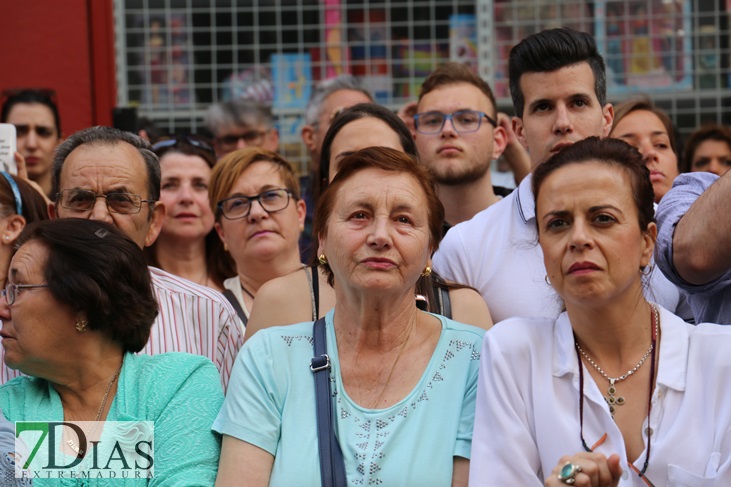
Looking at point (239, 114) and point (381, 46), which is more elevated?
point (381, 46)

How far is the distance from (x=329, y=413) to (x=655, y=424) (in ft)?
3.06

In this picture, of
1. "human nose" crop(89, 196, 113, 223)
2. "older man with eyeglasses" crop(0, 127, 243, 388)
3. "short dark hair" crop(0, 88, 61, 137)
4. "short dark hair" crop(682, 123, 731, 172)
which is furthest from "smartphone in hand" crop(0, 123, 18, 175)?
"short dark hair" crop(682, 123, 731, 172)

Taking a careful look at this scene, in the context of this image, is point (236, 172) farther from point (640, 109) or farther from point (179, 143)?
point (640, 109)

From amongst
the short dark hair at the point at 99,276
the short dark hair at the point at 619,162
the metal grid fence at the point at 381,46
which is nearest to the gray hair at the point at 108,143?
the short dark hair at the point at 99,276

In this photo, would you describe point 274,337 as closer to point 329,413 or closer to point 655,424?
point 329,413

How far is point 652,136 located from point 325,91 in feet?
6.15

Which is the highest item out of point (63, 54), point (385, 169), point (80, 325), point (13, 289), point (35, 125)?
point (63, 54)

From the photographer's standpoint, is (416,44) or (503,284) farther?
(416,44)

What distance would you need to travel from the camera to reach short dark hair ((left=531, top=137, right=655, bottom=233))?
320 centimetres

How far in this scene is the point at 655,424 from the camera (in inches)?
117

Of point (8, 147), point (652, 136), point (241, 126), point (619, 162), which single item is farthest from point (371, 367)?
point (241, 126)

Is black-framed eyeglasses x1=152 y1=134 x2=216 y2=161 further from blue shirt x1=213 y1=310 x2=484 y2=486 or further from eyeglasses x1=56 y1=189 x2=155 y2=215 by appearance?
blue shirt x1=213 y1=310 x2=484 y2=486

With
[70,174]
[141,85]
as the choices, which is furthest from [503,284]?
[141,85]

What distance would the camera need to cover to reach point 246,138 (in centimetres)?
646
